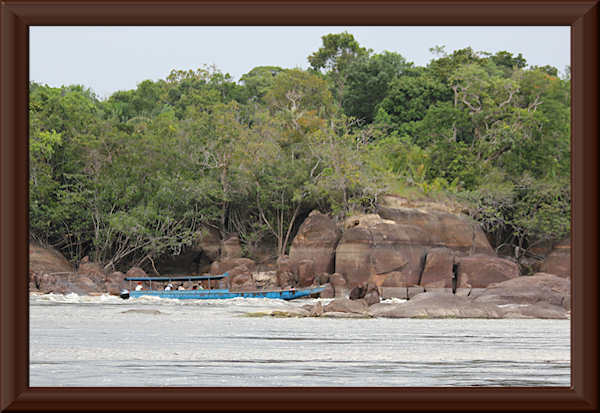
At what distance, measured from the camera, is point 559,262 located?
121 feet

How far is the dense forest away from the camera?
3753 centimetres

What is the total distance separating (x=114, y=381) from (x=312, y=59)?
49.6m

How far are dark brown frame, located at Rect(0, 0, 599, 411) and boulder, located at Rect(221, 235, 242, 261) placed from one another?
33.8 metres

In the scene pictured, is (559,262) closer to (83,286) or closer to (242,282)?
(242,282)

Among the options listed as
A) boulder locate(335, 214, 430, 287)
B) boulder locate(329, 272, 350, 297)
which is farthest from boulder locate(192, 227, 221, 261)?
boulder locate(329, 272, 350, 297)

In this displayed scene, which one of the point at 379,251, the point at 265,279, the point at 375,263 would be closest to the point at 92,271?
the point at 265,279

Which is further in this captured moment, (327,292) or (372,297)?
(327,292)

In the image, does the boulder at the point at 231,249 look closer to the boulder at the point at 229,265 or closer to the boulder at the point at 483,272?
the boulder at the point at 229,265

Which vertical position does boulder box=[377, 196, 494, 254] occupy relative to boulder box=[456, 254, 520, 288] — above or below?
above

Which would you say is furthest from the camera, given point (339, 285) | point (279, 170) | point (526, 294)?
point (279, 170)

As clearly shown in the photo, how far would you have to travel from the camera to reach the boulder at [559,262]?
119 ft

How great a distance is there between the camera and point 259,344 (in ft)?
46.7

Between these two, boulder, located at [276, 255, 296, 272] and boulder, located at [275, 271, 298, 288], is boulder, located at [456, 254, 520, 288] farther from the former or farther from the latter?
boulder, located at [276, 255, 296, 272]

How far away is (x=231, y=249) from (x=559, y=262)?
1610 cm
